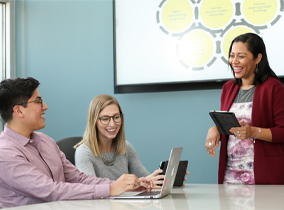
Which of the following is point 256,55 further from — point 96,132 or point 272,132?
point 96,132

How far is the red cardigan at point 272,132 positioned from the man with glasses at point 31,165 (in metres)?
0.71

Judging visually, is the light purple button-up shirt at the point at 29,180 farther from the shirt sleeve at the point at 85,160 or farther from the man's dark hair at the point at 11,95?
the shirt sleeve at the point at 85,160

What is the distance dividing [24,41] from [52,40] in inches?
11.6

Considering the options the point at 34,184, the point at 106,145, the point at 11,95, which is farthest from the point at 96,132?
the point at 34,184

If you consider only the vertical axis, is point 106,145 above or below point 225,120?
below

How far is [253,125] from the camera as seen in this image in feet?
7.34

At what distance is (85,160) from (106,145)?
0.83 feet

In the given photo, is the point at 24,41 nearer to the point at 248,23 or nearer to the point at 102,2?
the point at 102,2

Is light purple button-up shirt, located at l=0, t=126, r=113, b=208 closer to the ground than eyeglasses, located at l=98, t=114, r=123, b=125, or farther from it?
closer to the ground

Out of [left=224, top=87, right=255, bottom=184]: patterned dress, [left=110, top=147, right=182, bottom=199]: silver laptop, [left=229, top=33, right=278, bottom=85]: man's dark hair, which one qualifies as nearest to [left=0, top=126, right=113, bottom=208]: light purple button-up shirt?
[left=110, top=147, right=182, bottom=199]: silver laptop

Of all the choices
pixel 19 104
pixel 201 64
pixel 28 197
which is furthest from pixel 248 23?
pixel 28 197

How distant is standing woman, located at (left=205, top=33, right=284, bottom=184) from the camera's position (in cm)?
216

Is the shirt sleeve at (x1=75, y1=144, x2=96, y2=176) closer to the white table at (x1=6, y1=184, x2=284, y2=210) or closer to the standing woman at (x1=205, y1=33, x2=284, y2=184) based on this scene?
the white table at (x1=6, y1=184, x2=284, y2=210)

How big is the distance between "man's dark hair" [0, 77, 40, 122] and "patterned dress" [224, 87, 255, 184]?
4.04ft
